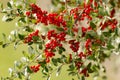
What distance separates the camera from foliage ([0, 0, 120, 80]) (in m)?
2.56

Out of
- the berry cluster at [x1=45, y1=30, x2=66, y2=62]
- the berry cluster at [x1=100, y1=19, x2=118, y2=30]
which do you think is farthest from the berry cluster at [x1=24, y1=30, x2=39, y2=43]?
the berry cluster at [x1=100, y1=19, x2=118, y2=30]

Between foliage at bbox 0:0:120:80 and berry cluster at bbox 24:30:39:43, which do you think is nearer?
foliage at bbox 0:0:120:80

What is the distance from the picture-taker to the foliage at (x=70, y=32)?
2.56m

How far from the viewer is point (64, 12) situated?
275cm

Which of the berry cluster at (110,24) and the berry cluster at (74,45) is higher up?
the berry cluster at (110,24)

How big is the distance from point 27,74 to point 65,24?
54 centimetres

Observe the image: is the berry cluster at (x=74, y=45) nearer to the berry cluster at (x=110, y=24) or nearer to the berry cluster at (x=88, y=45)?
the berry cluster at (x=88, y=45)

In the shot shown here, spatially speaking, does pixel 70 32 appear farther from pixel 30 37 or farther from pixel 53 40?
pixel 30 37

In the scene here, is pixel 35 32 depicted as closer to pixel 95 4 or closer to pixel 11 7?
pixel 11 7

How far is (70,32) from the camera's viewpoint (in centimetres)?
251

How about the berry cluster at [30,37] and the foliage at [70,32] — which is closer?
the foliage at [70,32]

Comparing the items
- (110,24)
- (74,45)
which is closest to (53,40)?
(74,45)

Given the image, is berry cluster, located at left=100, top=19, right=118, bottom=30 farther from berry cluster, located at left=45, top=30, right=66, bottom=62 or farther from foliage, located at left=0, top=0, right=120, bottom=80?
berry cluster, located at left=45, top=30, right=66, bottom=62

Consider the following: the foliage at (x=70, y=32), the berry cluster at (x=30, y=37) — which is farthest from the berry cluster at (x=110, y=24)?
the berry cluster at (x=30, y=37)
